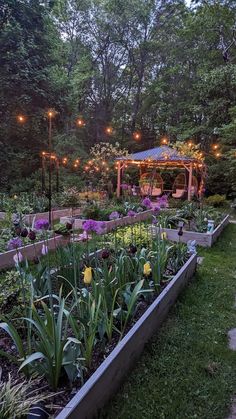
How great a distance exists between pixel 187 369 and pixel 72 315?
36.7 inches

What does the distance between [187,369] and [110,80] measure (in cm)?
2082

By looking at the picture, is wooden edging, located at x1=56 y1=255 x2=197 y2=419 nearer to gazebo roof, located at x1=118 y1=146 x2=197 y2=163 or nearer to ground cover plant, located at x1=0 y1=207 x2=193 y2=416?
ground cover plant, located at x1=0 y1=207 x2=193 y2=416

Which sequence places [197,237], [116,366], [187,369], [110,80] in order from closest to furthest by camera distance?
[116,366]
[187,369]
[197,237]
[110,80]

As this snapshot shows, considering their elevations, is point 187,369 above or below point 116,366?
below

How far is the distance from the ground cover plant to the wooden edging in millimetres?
117

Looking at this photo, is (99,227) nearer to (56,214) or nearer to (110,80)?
(56,214)

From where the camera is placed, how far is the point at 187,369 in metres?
2.30

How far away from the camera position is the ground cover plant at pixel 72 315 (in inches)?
71.0

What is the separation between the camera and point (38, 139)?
1441 centimetres

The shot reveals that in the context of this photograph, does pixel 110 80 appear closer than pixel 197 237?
No

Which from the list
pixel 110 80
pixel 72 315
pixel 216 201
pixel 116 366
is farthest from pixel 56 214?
pixel 110 80

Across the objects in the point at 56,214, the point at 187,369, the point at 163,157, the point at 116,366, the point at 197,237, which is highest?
the point at 163,157

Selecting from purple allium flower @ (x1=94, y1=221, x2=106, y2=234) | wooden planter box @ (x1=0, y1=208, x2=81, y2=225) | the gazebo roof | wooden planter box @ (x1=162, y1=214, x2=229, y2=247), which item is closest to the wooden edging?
purple allium flower @ (x1=94, y1=221, x2=106, y2=234)

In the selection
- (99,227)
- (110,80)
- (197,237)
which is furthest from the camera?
(110,80)
